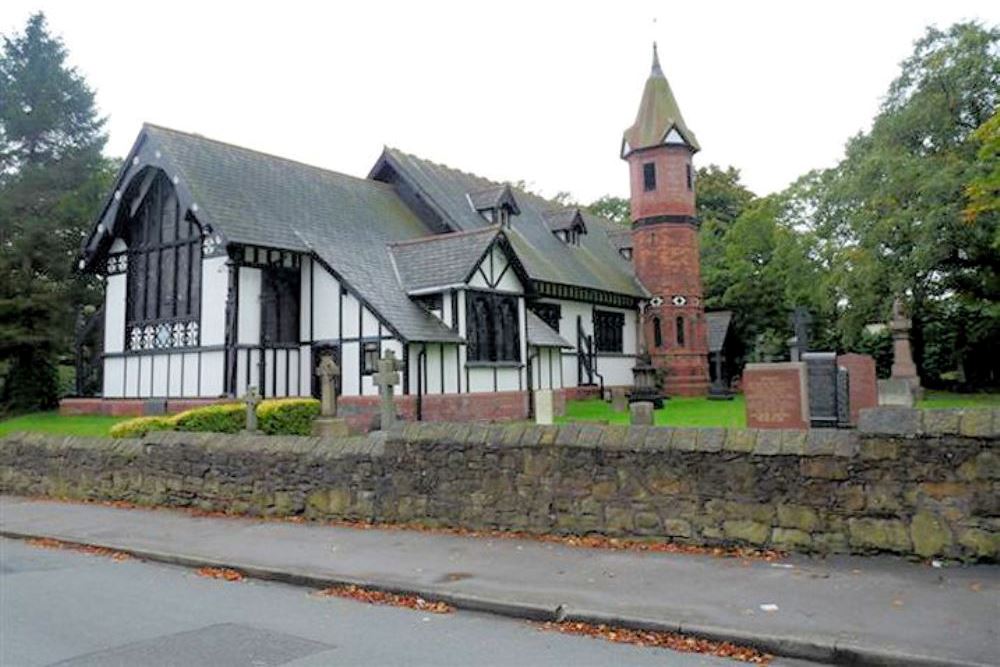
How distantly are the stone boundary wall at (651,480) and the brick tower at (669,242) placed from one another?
91.8ft

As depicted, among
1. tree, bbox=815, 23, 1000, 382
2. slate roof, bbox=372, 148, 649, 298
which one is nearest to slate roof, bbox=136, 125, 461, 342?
slate roof, bbox=372, 148, 649, 298

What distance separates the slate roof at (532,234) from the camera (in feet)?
104

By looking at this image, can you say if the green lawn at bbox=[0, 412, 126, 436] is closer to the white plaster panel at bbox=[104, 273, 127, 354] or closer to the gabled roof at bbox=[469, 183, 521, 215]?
the white plaster panel at bbox=[104, 273, 127, 354]

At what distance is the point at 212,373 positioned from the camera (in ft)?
72.3

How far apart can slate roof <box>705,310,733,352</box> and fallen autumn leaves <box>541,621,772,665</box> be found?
34590mm

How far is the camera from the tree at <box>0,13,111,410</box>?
2952 centimetres

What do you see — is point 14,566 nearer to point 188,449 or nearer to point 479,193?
point 188,449

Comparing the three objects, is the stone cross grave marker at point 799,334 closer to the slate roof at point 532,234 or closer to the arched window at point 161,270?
the slate roof at point 532,234

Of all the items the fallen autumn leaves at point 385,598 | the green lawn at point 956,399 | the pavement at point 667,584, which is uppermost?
the green lawn at point 956,399

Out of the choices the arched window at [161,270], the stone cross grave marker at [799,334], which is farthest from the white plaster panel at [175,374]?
the stone cross grave marker at [799,334]

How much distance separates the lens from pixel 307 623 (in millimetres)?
6629

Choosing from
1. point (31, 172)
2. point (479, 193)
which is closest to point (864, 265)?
point (479, 193)

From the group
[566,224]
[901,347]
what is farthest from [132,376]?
[901,347]

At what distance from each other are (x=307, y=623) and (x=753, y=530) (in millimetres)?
4839
